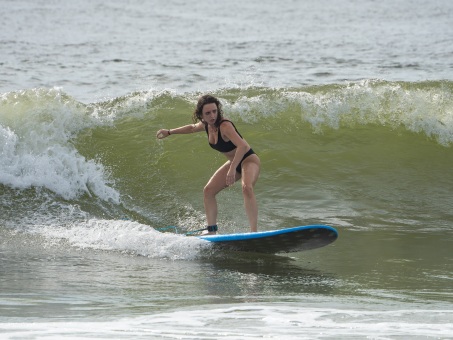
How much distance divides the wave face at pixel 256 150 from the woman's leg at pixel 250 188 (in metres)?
1.37

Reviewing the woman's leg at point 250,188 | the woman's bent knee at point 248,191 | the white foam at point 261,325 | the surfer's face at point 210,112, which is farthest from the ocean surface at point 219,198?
the surfer's face at point 210,112

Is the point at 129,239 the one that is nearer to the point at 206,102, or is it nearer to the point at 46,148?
the point at 206,102

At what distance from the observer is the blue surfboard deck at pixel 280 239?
23.5ft

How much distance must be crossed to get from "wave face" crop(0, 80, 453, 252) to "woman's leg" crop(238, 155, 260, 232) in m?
1.37

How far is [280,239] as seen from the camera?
730cm

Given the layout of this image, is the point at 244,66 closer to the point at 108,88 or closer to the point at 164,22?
the point at 108,88

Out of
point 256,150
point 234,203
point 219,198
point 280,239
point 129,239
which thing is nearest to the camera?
point 280,239

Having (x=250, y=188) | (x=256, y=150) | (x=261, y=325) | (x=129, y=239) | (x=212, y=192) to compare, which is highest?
(x=250, y=188)

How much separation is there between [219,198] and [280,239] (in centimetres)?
297

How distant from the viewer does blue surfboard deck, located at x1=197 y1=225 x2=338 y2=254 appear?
7.17 metres

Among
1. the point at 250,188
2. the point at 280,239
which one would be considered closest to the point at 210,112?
the point at 250,188

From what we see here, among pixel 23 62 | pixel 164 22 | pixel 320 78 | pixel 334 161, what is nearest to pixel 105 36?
pixel 164 22

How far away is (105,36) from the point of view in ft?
87.9

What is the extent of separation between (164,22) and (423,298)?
84.4ft
